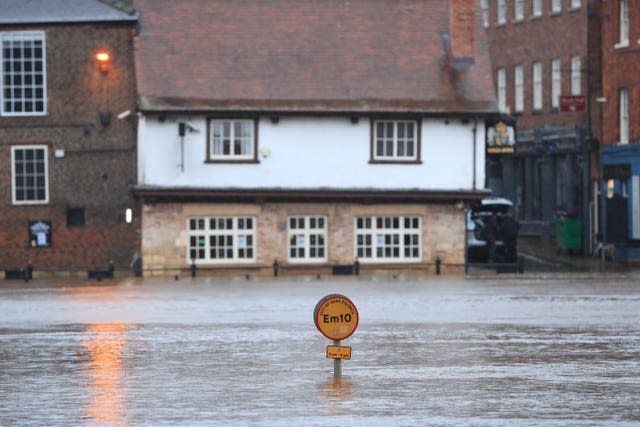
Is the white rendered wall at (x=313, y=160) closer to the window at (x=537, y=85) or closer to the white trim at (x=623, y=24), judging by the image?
the white trim at (x=623, y=24)

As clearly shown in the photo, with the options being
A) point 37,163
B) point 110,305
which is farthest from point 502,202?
point 110,305

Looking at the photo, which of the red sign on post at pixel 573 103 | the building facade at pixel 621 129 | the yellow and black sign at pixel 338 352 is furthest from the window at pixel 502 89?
the yellow and black sign at pixel 338 352

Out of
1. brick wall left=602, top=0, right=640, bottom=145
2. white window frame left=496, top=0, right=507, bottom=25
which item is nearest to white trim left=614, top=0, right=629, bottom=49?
brick wall left=602, top=0, right=640, bottom=145

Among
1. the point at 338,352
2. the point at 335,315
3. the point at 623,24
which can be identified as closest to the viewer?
the point at 335,315

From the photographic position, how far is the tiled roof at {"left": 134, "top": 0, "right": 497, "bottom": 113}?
165ft

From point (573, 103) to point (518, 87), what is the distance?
13.2 m

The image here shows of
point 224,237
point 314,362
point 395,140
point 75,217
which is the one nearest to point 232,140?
point 224,237

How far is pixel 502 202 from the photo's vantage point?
60.1 metres

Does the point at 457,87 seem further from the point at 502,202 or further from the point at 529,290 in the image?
the point at 529,290

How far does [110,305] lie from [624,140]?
94.5 ft

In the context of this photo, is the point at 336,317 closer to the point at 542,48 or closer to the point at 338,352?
the point at 338,352

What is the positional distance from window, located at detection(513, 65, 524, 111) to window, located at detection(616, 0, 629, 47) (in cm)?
1392

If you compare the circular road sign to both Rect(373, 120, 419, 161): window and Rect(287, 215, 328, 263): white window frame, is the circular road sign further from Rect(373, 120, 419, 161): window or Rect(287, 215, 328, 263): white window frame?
Rect(373, 120, 419, 161): window

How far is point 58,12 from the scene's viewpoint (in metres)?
50.9
